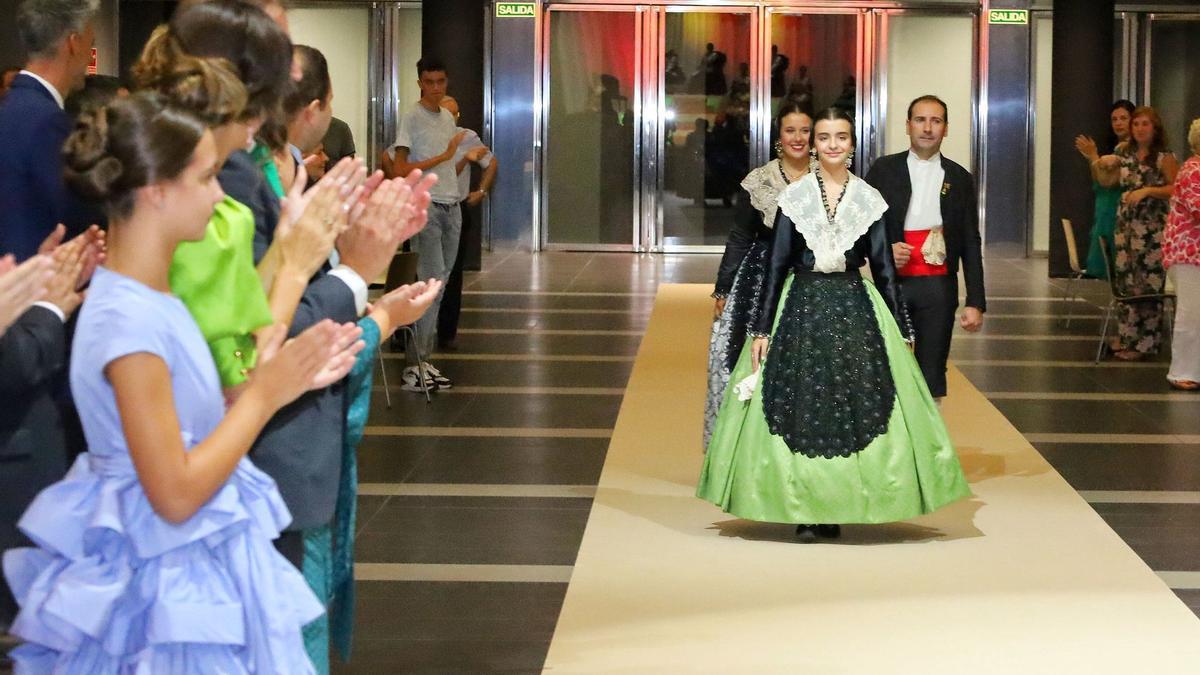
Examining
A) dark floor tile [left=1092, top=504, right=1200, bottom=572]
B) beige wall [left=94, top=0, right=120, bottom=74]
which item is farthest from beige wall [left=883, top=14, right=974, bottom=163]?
dark floor tile [left=1092, top=504, right=1200, bottom=572]

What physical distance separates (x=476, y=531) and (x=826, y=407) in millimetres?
1243

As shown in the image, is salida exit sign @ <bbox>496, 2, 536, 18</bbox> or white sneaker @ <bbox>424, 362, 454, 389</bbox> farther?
salida exit sign @ <bbox>496, 2, 536, 18</bbox>

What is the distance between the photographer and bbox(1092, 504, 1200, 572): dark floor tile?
5.50 m

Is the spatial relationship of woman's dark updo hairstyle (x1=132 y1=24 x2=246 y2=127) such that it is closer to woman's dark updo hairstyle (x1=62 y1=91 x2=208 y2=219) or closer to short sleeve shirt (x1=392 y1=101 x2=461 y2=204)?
woman's dark updo hairstyle (x1=62 y1=91 x2=208 y2=219)

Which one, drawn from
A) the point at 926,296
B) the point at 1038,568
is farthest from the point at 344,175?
the point at 926,296

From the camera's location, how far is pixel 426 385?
8.95m

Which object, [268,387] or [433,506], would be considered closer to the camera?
[268,387]

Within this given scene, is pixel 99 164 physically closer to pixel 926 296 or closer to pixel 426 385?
pixel 926 296

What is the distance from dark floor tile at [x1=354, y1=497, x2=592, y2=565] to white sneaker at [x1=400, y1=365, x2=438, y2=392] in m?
2.72

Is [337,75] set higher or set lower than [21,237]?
higher

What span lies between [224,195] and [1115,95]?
60.9ft

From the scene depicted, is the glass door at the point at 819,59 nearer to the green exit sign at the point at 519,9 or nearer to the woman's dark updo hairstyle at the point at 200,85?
the green exit sign at the point at 519,9

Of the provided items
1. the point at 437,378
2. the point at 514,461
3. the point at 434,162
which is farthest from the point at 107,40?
the point at 514,461

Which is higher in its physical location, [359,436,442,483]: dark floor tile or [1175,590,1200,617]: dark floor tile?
[359,436,442,483]: dark floor tile
